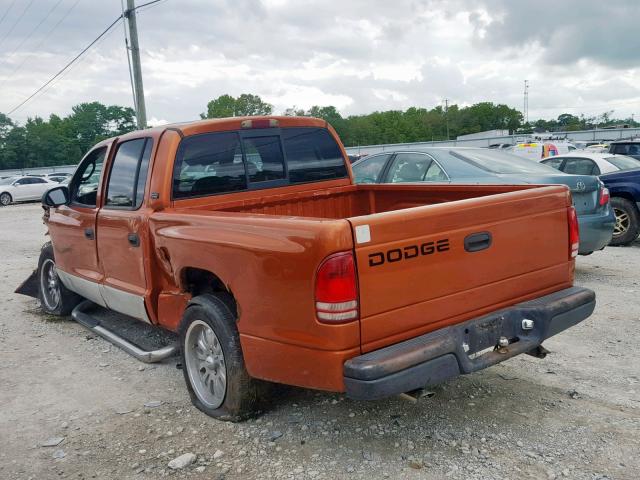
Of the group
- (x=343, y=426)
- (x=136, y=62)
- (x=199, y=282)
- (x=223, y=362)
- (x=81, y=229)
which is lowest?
(x=343, y=426)

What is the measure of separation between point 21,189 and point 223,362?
30.8 meters

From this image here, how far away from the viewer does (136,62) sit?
65.3 ft

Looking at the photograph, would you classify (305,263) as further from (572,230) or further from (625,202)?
(625,202)

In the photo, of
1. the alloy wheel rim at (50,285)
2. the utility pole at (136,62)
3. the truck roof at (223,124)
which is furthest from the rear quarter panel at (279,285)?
the utility pole at (136,62)

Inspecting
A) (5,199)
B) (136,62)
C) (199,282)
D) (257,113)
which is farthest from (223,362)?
(257,113)

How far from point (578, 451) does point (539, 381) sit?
987mm

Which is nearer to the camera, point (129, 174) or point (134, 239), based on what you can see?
point (134, 239)

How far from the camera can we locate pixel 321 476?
308cm

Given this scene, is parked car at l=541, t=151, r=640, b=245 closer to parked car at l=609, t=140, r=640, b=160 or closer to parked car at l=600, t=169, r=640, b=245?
parked car at l=600, t=169, r=640, b=245

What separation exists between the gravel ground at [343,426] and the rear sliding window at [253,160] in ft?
5.12

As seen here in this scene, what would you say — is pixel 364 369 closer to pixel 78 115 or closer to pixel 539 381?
pixel 539 381

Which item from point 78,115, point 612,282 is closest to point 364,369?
point 612,282

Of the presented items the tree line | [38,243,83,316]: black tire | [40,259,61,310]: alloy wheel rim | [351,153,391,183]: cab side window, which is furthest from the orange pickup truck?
the tree line

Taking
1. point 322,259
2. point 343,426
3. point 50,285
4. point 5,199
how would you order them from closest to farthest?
point 322,259, point 343,426, point 50,285, point 5,199
